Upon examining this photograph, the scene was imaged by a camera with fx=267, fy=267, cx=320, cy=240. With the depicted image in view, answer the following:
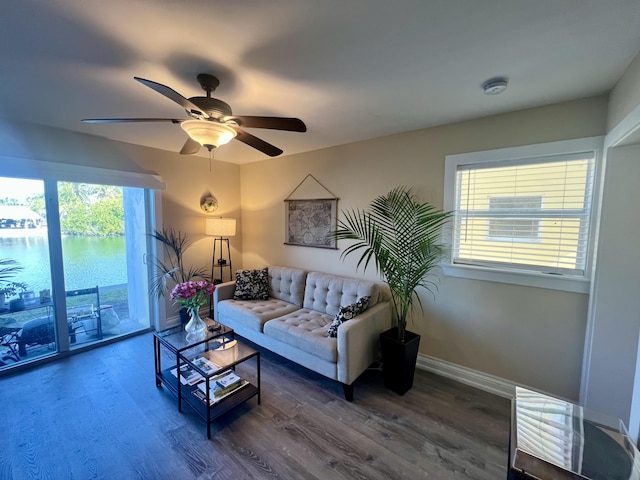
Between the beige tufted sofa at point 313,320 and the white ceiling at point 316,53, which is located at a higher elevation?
the white ceiling at point 316,53

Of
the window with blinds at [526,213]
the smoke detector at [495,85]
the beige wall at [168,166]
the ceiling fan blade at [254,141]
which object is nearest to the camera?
the smoke detector at [495,85]

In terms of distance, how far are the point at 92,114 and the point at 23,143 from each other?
91 cm

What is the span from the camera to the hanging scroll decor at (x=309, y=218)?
3.40 metres

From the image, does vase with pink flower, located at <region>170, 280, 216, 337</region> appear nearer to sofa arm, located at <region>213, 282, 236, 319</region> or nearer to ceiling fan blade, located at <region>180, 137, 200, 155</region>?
sofa arm, located at <region>213, 282, 236, 319</region>

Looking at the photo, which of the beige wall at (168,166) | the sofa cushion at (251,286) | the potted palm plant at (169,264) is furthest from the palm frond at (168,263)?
the sofa cushion at (251,286)

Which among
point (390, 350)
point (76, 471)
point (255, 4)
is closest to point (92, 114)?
point (255, 4)

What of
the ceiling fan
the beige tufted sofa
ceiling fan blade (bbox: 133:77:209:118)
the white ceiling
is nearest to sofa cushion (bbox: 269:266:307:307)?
the beige tufted sofa

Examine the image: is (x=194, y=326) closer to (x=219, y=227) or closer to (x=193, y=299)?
(x=193, y=299)

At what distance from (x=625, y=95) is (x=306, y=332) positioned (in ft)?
9.21

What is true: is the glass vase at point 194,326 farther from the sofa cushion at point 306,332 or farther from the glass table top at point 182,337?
the sofa cushion at point 306,332

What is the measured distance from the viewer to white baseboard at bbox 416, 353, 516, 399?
2381 mm

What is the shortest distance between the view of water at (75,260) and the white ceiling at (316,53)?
132 cm

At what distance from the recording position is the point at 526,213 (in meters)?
2.26

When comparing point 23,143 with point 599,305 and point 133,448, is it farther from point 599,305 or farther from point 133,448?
point 599,305
